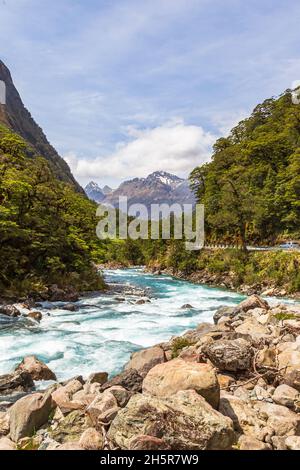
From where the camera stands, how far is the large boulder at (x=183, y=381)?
7.49 m

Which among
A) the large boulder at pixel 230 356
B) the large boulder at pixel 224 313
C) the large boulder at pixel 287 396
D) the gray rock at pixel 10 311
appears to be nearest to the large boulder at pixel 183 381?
the large boulder at pixel 287 396

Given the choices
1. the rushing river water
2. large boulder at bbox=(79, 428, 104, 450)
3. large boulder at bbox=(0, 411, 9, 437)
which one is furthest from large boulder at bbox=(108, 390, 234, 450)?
the rushing river water

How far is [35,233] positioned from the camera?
29.6 metres

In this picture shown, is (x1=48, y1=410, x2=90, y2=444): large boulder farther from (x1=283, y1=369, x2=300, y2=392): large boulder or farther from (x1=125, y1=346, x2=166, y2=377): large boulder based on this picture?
(x1=283, y1=369, x2=300, y2=392): large boulder

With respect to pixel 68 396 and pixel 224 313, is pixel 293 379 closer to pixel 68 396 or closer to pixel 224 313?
pixel 68 396

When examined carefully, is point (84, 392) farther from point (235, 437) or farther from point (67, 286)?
point (67, 286)

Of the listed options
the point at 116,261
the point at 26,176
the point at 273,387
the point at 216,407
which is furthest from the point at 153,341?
the point at 116,261

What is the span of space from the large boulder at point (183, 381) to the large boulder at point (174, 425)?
2.29 feet

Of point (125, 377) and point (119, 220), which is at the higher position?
point (119, 220)

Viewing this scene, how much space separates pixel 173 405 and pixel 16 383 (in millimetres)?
6621

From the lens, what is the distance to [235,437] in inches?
261

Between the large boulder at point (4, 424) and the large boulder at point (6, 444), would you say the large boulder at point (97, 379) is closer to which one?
the large boulder at point (4, 424)

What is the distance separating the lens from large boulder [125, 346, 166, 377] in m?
11.2

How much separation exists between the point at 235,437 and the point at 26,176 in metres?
28.7
